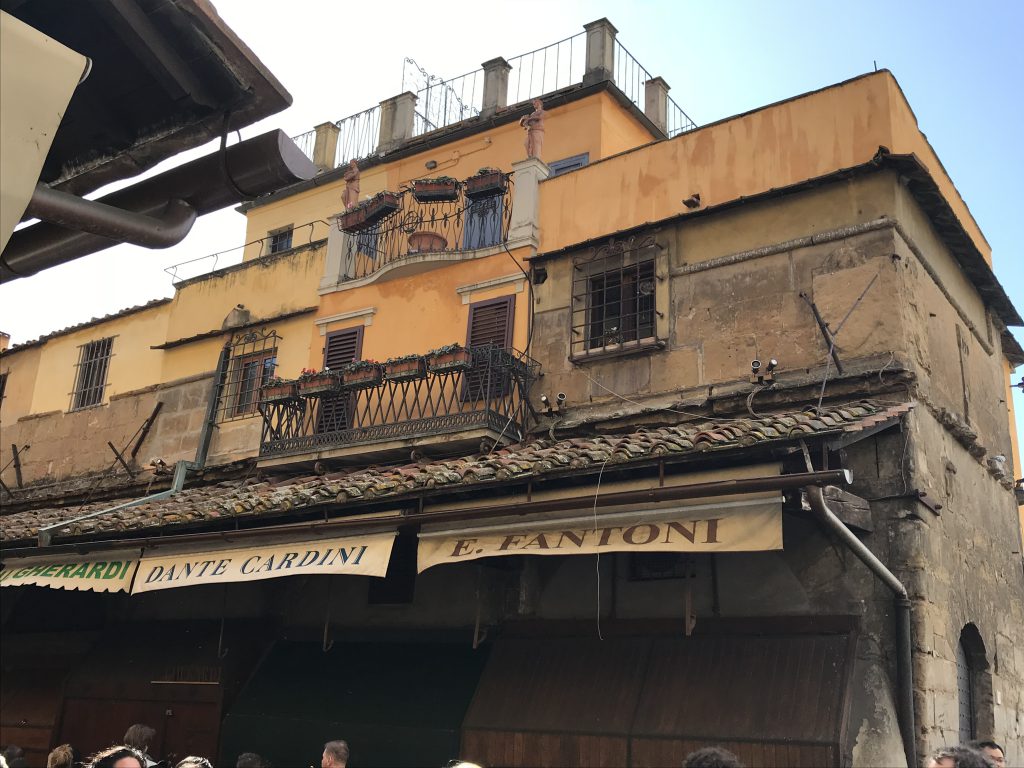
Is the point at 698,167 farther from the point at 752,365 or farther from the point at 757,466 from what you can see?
the point at 757,466

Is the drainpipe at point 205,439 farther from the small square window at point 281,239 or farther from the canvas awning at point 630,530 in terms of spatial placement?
the canvas awning at point 630,530

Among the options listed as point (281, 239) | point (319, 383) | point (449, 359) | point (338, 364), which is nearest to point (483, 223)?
point (449, 359)

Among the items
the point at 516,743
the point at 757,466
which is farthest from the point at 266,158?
the point at 516,743

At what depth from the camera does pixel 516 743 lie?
395 inches

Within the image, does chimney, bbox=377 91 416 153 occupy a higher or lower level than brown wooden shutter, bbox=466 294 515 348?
higher

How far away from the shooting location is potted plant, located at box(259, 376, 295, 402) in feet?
47.5

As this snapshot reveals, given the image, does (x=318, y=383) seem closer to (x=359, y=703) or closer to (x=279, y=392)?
(x=279, y=392)

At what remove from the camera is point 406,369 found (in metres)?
13.4

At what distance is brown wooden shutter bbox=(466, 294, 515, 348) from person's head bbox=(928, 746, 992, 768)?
9.28 meters

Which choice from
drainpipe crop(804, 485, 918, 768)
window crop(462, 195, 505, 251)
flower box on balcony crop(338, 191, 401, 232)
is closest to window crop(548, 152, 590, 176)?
window crop(462, 195, 505, 251)

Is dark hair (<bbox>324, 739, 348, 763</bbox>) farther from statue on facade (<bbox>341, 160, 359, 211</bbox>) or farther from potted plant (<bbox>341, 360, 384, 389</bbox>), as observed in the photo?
statue on facade (<bbox>341, 160, 359, 211</bbox>)

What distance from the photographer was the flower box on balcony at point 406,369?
43.7ft

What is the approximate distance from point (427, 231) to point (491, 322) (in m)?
2.30

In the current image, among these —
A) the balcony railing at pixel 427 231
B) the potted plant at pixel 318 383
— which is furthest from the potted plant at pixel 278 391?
the balcony railing at pixel 427 231
